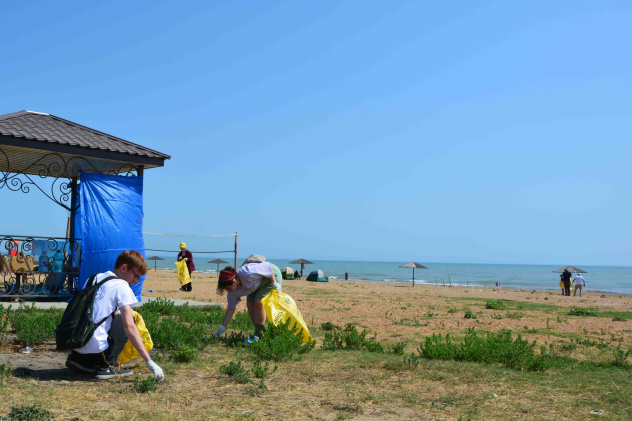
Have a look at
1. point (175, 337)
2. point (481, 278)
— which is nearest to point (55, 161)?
point (175, 337)

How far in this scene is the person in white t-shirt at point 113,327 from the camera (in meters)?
5.07

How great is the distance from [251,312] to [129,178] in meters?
5.41

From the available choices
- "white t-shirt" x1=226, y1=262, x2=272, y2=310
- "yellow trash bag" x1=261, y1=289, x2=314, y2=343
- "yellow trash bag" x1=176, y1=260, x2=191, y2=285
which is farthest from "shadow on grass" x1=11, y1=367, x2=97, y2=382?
"yellow trash bag" x1=176, y1=260, x2=191, y2=285

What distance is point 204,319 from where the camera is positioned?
960 centimetres

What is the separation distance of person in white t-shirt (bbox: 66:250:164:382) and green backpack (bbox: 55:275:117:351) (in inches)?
2.1

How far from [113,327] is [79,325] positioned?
→ 35 cm

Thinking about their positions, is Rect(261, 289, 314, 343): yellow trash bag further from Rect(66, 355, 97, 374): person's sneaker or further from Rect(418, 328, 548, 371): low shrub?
Rect(66, 355, 97, 374): person's sneaker

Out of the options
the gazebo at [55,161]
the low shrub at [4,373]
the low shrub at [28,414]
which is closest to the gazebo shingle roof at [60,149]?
the gazebo at [55,161]

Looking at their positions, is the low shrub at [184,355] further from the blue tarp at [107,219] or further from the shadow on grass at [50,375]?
the blue tarp at [107,219]

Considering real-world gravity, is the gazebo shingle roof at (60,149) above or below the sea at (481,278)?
above

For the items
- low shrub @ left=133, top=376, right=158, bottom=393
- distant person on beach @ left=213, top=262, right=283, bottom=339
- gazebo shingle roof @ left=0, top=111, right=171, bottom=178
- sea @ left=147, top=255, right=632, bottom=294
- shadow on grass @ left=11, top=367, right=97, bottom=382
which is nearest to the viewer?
low shrub @ left=133, top=376, right=158, bottom=393

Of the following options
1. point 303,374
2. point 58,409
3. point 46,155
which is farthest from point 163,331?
point 46,155

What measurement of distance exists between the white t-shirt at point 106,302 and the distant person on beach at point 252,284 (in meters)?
2.01

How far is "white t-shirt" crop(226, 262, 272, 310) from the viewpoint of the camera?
23.7 feet
